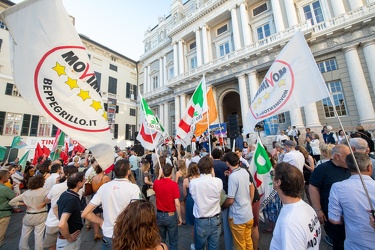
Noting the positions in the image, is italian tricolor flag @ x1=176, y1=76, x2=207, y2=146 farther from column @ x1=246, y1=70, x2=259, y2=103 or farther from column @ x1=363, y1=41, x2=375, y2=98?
column @ x1=363, y1=41, x2=375, y2=98

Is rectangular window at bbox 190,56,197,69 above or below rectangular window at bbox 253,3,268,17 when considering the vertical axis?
below

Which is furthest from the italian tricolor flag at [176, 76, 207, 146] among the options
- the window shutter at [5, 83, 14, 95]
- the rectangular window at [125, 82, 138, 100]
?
the rectangular window at [125, 82, 138, 100]

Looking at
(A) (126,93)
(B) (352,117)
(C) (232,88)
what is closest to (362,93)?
(B) (352,117)

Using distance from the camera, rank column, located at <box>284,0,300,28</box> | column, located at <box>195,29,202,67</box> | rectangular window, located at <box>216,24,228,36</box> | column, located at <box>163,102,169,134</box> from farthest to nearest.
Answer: column, located at <box>163,102,169,134</box>, column, located at <box>195,29,202,67</box>, rectangular window, located at <box>216,24,228,36</box>, column, located at <box>284,0,300,28</box>

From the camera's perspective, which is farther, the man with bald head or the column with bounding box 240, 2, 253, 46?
the column with bounding box 240, 2, 253, 46

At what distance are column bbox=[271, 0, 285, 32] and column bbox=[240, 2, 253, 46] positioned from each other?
7.63 ft

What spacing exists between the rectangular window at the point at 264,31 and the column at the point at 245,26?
121 cm

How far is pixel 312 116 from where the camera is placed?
11.9 meters

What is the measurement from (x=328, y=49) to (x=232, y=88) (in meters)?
7.71

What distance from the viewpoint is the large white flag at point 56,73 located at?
6.33ft

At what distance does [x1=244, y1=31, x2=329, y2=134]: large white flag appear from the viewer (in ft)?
7.87

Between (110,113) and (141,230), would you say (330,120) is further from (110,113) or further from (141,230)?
(110,113)

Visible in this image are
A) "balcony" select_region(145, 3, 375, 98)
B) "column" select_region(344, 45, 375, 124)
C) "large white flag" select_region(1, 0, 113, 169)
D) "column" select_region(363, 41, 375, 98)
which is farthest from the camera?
"balcony" select_region(145, 3, 375, 98)

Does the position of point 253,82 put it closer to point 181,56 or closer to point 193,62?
point 193,62
